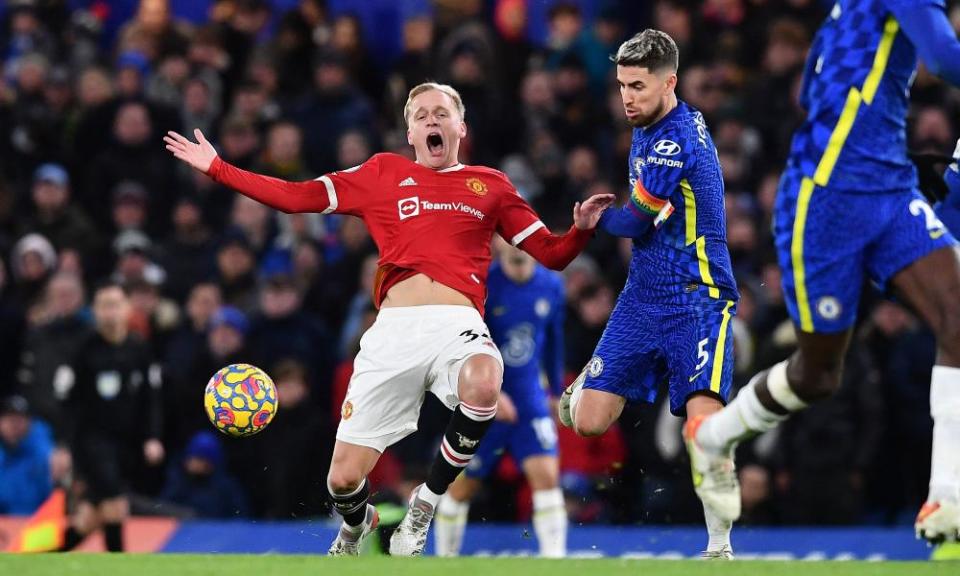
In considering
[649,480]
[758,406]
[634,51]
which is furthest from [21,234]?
[758,406]

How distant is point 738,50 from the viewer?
1420cm

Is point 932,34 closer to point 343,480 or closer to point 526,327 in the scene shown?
point 343,480

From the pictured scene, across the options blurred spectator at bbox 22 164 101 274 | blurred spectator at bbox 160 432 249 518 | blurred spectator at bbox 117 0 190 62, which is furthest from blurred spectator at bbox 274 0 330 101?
blurred spectator at bbox 160 432 249 518

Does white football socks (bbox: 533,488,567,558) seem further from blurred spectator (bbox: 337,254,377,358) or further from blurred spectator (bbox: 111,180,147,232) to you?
blurred spectator (bbox: 111,180,147,232)

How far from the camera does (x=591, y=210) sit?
26.7 ft

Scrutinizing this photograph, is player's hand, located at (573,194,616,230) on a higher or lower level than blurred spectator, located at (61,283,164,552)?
higher

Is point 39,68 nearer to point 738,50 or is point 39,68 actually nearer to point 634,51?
point 738,50

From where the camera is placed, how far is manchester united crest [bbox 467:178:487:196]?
Answer: 336 inches

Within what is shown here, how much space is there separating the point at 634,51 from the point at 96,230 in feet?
27.8

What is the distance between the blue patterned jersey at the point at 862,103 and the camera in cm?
634

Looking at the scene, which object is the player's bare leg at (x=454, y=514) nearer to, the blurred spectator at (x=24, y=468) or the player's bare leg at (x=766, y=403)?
the blurred spectator at (x=24, y=468)

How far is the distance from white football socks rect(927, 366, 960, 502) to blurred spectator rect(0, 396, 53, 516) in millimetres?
8568

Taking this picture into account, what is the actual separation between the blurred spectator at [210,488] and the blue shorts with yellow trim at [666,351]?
546 centimetres

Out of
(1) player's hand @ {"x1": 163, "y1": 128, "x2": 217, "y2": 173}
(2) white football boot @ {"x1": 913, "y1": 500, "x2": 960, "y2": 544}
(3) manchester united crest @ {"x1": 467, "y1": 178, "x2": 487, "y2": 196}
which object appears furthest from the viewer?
(3) manchester united crest @ {"x1": 467, "y1": 178, "x2": 487, "y2": 196}
